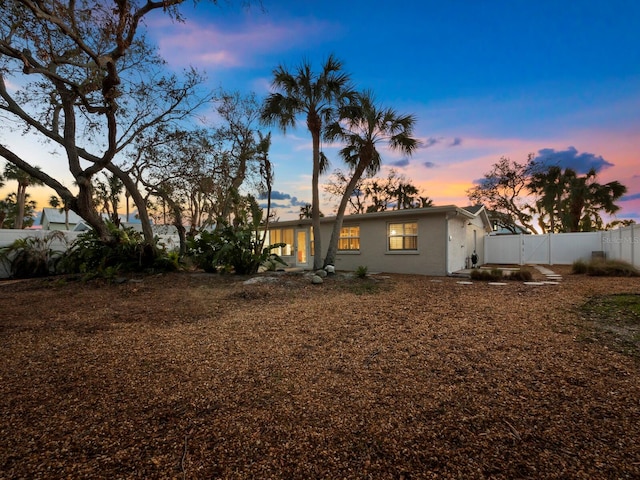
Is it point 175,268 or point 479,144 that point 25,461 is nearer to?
point 175,268

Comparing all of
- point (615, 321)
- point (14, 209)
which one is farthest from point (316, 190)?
point (14, 209)

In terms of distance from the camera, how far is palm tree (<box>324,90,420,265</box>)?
10086 mm

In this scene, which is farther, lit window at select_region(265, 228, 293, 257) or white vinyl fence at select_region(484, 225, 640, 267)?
lit window at select_region(265, 228, 293, 257)

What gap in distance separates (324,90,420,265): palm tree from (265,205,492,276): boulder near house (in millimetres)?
2225

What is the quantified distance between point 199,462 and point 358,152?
34.7 ft

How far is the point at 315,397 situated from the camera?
7.55ft

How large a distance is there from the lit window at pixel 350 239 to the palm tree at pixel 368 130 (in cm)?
231

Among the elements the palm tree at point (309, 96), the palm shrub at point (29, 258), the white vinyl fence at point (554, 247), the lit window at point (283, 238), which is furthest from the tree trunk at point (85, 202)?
the white vinyl fence at point (554, 247)

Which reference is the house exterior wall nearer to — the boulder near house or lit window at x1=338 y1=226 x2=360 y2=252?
the boulder near house

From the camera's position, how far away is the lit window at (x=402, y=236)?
11.6 m

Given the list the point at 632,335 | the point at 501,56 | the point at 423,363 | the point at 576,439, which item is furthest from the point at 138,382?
the point at 501,56

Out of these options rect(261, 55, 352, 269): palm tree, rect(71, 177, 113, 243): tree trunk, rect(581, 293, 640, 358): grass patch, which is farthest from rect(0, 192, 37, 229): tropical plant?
rect(581, 293, 640, 358): grass patch

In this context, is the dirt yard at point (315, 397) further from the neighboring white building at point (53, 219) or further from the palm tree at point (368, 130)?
the neighboring white building at point (53, 219)

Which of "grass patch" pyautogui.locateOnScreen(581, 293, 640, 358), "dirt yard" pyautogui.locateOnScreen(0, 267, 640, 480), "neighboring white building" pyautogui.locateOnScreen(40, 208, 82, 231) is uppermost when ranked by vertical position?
"neighboring white building" pyautogui.locateOnScreen(40, 208, 82, 231)
